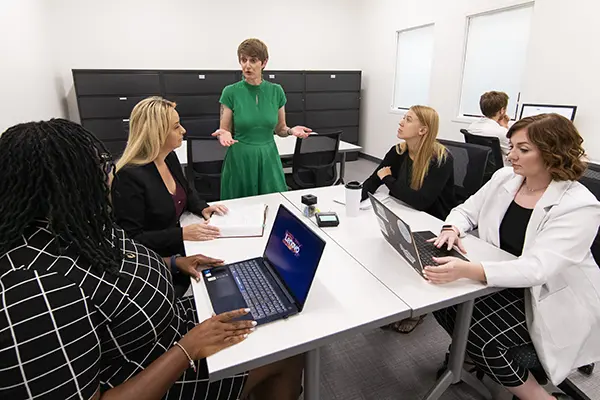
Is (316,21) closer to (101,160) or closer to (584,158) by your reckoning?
(584,158)

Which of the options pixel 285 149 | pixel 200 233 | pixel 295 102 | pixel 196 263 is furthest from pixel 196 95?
pixel 196 263

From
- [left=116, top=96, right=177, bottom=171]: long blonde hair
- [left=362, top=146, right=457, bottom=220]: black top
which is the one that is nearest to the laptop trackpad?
[left=116, top=96, right=177, bottom=171]: long blonde hair

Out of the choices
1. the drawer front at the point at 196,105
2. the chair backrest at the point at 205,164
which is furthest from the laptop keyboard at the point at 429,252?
the drawer front at the point at 196,105

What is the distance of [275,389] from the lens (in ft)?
4.06

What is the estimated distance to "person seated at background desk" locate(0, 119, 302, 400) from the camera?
67 cm

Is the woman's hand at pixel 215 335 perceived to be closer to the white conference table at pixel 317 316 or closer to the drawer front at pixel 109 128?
the white conference table at pixel 317 316

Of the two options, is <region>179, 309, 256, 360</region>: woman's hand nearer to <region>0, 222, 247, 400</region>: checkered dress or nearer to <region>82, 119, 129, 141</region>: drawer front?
<region>0, 222, 247, 400</region>: checkered dress

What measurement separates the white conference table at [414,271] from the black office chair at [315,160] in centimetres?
120

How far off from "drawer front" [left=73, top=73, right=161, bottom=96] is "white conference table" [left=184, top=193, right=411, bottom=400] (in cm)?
443

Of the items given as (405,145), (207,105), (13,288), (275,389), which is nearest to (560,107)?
(405,145)

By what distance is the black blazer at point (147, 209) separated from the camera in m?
1.44

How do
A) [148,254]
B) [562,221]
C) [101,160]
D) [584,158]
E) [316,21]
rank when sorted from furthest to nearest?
1. [316,21]
2. [584,158]
3. [562,221]
4. [148,254]
5. [101,160]

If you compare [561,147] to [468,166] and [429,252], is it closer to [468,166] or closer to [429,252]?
[429,252]

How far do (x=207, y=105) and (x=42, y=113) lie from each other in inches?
80.4
